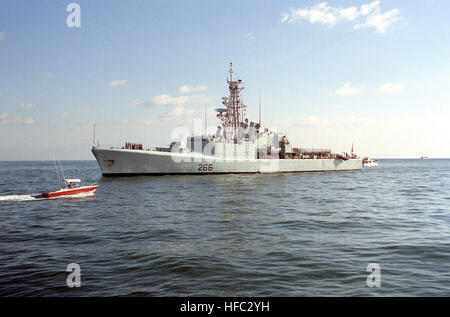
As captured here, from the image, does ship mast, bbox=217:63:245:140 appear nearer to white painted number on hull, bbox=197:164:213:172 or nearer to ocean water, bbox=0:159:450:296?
white painted number on hull, bbox=197:164:213:172

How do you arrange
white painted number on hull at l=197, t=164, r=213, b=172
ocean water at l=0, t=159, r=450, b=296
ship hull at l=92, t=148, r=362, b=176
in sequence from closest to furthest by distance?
ocean water at l=0, t=159, r=450, b=296 → ship hull at l=92, t=148, r=362, b=176 → white painted number on hull at l=197, t=164, r=213, b=172

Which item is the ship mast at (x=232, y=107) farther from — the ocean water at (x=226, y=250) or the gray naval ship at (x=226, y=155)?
the ocean water at (x=226, y=250)

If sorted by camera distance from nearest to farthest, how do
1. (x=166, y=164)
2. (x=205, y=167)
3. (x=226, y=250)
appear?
1. (x=226, y=250)
2. (x=166, y=164)
3. (x=205, y=167)

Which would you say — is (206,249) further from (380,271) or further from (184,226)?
(380,271)

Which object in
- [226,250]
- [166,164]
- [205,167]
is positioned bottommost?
[226,250]

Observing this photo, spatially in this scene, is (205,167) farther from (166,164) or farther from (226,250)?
(226,250)

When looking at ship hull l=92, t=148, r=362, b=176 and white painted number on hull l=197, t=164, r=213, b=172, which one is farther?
white painted number on hull l=197, t=164, r=213, b=172

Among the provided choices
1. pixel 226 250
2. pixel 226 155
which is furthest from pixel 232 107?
pixel 226 250

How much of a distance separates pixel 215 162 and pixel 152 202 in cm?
2586

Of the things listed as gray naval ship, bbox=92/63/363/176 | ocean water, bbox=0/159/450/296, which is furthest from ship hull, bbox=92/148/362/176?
ocean water, bbox=0/159/450/296

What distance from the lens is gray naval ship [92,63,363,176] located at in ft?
140

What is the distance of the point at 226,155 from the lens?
160 feet

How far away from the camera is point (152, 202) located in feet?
71.8
